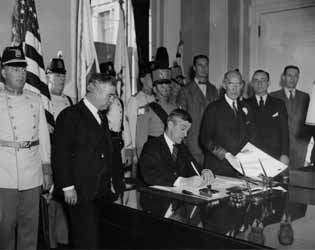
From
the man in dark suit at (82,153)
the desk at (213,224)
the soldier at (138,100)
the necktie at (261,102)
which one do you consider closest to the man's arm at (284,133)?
the necktie at (261,102)

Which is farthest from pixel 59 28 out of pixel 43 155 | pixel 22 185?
pixel 22 185

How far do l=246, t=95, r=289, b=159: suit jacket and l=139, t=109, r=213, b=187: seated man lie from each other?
974 mm

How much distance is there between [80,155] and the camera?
2.61m

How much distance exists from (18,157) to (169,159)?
914 millimetres

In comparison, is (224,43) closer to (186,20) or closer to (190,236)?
(186,20)

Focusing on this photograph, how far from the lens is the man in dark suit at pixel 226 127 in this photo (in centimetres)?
312

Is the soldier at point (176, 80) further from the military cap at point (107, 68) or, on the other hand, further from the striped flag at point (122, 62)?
the military cap at point (107, 68)

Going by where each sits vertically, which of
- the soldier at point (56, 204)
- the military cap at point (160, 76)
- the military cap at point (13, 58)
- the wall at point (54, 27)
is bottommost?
the soldier at point (56, 204)

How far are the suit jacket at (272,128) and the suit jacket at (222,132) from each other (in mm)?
350

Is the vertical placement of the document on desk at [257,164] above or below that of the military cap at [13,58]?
below

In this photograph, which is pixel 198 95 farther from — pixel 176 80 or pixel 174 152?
pixel 174 152

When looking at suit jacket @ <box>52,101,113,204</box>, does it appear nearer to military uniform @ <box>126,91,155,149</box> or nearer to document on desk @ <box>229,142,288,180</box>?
document on desk @ <box>229,142,288,180</box>

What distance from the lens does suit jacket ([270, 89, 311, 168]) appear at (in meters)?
4.16

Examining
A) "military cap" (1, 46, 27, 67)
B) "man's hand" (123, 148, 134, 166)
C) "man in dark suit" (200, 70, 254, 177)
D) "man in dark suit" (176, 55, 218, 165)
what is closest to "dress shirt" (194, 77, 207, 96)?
"man in dark suit" (176, 55, 218, 165)
